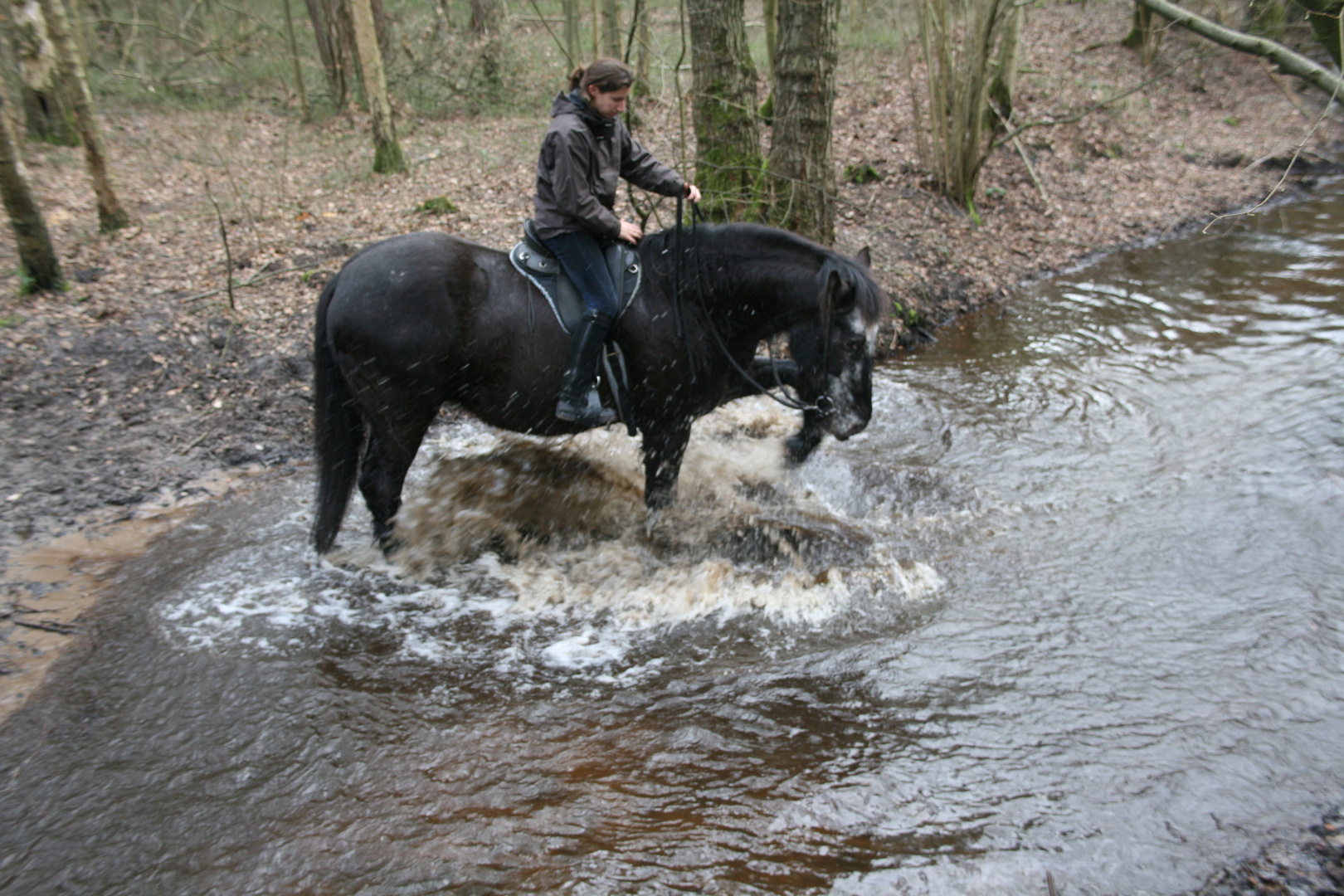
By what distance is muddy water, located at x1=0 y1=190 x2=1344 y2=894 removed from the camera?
3031 mm

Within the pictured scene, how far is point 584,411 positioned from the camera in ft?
15.5

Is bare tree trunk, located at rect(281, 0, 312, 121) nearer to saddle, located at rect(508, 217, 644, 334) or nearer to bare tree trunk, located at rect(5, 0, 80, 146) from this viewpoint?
bare tree trunk, located at rect(5, 0, 80, 146)

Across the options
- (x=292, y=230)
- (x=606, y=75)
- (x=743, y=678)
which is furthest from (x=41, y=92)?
(x=743, y=678)

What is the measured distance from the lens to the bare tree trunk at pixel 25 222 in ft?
23.7

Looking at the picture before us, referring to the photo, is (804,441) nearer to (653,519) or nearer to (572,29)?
(653,519)

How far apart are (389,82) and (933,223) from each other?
41.0 ft

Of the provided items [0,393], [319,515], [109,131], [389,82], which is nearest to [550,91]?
[389,82]

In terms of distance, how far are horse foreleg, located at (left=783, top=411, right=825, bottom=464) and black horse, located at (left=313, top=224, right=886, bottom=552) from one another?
1.02 feet

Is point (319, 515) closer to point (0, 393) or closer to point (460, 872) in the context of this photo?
point (460, 872)

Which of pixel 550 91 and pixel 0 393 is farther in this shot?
pixel 550 91

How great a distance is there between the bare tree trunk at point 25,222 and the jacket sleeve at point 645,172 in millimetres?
6455

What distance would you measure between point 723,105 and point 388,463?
6021 mm

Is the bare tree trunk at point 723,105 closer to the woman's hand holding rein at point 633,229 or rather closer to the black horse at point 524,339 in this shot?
the woman's hand holding rein at point 633,229

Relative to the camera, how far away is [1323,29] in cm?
695
